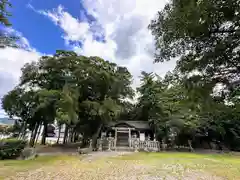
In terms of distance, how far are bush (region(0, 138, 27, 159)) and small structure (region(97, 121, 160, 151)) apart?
22.5 ft

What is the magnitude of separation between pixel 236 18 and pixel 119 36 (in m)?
11.8

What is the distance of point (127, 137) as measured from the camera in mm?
19703

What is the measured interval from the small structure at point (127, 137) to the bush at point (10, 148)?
270 inches

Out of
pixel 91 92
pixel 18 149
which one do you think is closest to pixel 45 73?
pixel 91 92

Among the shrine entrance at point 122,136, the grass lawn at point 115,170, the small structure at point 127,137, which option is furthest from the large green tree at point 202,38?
the shrine entrance at point 122,136

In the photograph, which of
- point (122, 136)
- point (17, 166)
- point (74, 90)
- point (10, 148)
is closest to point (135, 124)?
point (122, 136)

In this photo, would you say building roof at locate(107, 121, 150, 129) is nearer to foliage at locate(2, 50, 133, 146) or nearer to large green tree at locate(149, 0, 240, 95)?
foliage at locate(2, 50, 133, 146)

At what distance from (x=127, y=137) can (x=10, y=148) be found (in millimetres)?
11653

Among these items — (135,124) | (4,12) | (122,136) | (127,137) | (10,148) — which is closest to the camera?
(4,12)

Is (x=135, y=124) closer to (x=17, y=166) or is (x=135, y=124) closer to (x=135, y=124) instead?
(x=135, y=124)

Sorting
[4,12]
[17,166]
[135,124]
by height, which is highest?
[4,12]

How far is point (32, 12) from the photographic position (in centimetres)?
1249

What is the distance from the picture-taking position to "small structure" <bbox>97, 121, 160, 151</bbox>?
55.6 ft

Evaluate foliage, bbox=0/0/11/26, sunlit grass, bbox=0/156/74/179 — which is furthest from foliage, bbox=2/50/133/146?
foliage, bbox=0/0/11/26
